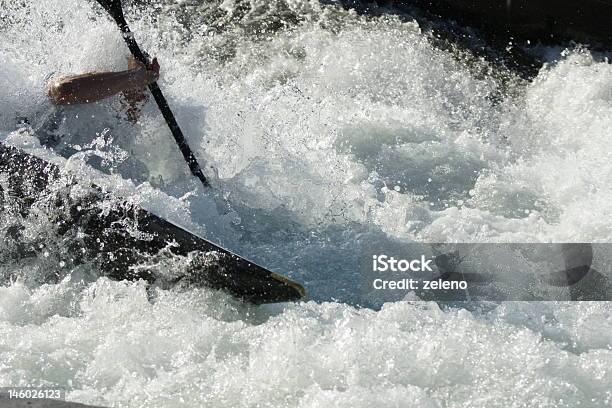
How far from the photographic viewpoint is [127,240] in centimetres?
404

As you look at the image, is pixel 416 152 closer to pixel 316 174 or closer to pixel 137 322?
pixel 316 174

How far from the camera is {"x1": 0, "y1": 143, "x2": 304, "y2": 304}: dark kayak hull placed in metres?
3.93

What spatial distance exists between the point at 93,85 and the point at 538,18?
413 cm

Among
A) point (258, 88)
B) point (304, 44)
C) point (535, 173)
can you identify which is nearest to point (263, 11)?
point (304, 44)

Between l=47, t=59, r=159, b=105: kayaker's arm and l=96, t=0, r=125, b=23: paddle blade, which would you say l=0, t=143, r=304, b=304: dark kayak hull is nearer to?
l=47, t=59, r=159, b=105: kayaker's arm

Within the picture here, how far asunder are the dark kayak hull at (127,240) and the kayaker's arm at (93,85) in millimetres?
416

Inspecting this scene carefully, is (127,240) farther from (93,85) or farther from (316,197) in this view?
(316,197)

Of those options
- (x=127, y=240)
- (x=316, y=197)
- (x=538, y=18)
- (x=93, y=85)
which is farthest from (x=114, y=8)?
(x=538, y=18)

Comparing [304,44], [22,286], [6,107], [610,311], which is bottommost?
[610,311]

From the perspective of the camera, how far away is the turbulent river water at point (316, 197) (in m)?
3.43

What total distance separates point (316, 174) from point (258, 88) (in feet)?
5.35

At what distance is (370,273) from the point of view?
430 centimetres

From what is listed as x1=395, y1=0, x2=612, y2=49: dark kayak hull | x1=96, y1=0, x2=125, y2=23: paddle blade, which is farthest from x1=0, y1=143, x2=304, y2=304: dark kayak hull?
x1=395, y1=0, x2=612, y2=49: dark kayak hull

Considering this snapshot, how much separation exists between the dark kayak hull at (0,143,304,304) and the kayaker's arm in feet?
1.37
